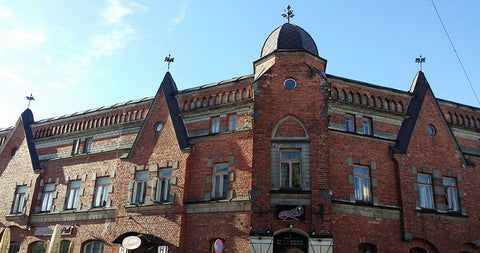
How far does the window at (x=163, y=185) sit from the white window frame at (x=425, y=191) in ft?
43.4

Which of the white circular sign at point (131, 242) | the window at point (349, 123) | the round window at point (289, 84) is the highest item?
the round window at point (289, 84)

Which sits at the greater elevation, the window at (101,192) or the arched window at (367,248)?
the window at (101,192)

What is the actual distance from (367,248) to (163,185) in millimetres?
11026

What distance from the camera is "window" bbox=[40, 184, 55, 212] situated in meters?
26.9

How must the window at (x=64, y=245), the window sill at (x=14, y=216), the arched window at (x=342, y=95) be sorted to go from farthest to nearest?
the window sill at (x=14, y=216)
the window at (x=64, y=245)
the arched window at (x=342, y=95)

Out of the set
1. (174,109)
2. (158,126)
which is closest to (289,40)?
(174,109)

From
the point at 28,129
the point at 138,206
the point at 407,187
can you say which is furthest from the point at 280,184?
the point at 28,129

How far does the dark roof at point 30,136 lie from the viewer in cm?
2854

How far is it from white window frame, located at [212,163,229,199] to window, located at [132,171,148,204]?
438 cm

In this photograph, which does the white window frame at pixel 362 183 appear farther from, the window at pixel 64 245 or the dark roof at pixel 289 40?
the window at pixel 64 245

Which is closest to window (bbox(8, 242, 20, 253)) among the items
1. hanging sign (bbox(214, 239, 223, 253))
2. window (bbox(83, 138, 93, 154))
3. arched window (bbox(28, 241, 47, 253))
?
arched window (bbox(28, 241, 47, 253))

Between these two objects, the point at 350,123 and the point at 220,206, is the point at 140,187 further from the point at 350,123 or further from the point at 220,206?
Answer: the point at 350,123

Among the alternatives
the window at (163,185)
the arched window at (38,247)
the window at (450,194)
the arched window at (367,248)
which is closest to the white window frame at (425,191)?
the window at (450,194)

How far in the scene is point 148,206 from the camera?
2219cm
